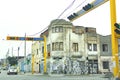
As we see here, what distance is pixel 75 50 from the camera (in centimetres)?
6297

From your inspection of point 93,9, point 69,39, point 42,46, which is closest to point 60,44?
point 69,39

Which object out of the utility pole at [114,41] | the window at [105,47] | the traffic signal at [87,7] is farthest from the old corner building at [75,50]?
the utility pole at [114,41]

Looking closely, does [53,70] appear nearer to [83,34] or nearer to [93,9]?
[83,34]

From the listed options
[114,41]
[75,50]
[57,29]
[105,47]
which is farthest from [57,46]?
[114,41]

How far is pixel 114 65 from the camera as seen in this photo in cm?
2162

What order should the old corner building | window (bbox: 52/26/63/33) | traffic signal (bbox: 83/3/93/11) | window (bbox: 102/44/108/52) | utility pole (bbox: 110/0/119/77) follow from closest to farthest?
utility pole (bbox: 110/0/119/77) < traffic signal (bbox: 83/3/93/11) < the old corner building < window (bbox: 52/26/63/33) < window (bbox: 102/44/108/52)

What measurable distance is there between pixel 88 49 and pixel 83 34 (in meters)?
3.01

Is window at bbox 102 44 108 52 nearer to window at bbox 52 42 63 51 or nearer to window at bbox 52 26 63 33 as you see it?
window at bbox 52 42 63 51

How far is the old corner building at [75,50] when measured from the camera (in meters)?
61.9

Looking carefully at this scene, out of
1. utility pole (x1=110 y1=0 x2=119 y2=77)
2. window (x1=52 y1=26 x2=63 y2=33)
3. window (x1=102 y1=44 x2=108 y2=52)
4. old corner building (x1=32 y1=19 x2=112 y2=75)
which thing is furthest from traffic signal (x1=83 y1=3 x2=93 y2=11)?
window (x1=102 y1=44 x2=108 y2=52)

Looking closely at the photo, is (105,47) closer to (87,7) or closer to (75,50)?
(75,50)

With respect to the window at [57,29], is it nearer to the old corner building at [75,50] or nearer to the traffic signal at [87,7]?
the old corner building at [75,50]

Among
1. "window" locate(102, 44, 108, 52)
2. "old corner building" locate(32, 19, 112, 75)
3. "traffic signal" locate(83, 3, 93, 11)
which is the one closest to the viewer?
"traffic signal" locate(83, 3, 93, 11)

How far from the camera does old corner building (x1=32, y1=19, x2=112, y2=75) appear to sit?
61938 millimetres
